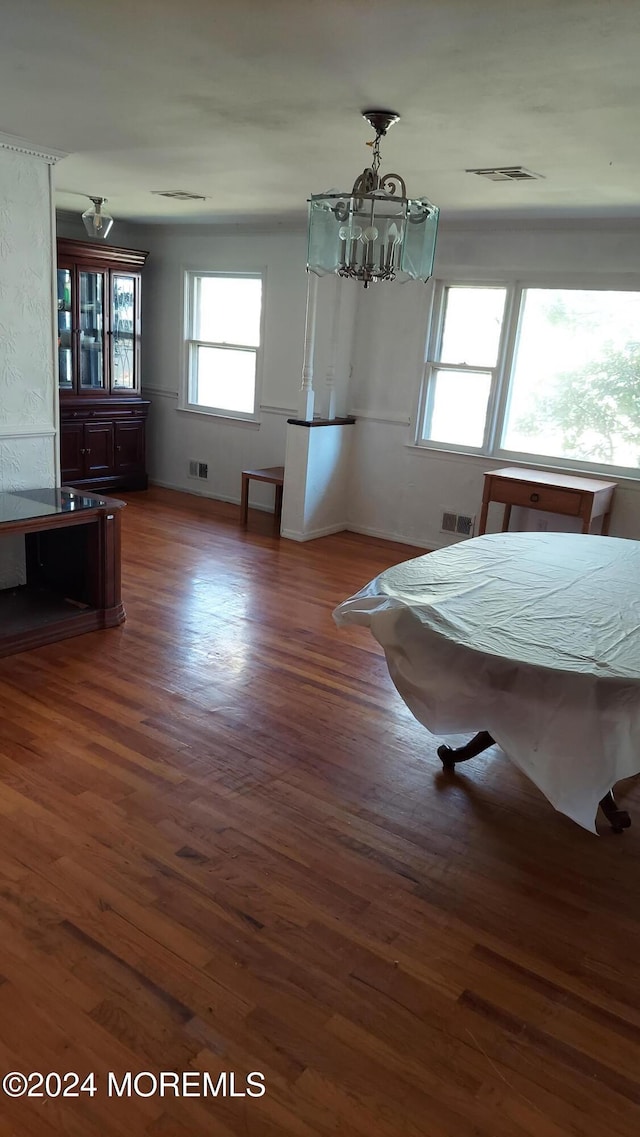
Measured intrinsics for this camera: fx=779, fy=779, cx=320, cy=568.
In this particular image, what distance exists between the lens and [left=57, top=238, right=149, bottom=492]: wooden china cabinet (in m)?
6.43

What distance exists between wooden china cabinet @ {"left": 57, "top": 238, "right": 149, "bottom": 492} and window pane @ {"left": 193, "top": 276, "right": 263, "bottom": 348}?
58cm

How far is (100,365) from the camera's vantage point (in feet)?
22.2

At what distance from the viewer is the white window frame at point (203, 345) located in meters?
6.59

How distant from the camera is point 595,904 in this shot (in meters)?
2.24

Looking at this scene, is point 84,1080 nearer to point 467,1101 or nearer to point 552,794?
point 467,1101

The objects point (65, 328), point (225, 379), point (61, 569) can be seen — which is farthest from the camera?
point (225, 379)

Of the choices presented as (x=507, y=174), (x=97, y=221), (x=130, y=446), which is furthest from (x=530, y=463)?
(x=130, y=446)

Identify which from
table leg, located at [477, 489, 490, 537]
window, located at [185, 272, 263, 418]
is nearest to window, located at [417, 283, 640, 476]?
table leg, located at [477, 489, 490, 537]

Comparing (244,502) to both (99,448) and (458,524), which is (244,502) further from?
(458,524)

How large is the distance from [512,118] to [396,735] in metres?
2.34

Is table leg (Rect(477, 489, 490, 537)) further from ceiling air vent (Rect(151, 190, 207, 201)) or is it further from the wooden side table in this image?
ceiling air vent (Rect(151, 190, 207, 201))

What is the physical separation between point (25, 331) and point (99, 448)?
117 inches

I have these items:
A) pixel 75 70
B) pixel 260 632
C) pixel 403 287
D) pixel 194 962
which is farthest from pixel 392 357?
pixel 194 962

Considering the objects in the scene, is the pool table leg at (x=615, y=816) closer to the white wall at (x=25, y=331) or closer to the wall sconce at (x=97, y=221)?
the white wall at (x=25, y=331)
